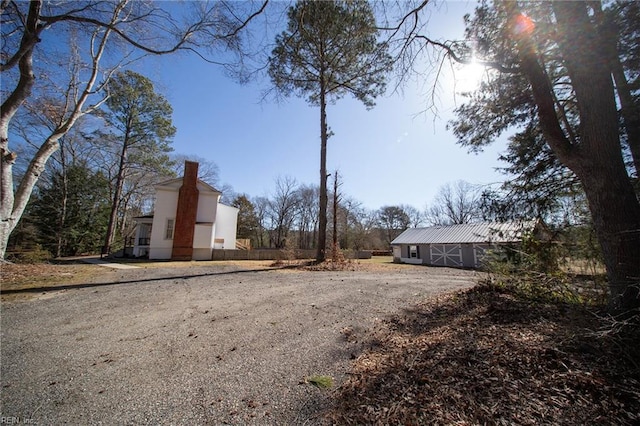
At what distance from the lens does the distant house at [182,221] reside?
15945mm

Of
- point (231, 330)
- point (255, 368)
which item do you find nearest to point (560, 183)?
Result: point (255, 368)

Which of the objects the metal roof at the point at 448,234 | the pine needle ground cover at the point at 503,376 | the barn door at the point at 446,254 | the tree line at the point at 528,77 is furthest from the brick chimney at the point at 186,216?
the barn door at the point at 446,254

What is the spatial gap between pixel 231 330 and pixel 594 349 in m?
4.14

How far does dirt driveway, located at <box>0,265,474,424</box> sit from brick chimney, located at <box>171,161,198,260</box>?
36.0 feet

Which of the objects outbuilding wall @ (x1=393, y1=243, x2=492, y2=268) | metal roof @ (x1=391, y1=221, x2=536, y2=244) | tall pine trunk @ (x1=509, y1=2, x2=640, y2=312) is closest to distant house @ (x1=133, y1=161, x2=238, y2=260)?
metal roof @ (x1=391, y1=221, x2=536, y2=244)

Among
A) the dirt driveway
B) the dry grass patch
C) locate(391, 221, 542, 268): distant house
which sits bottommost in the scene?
the dirt driveway

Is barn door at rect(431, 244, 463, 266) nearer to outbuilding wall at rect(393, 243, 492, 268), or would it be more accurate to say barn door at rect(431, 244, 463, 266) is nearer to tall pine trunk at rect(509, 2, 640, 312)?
outbuilding wall at rect(393, 243, 492, 268)

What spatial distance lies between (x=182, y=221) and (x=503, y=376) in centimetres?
1808

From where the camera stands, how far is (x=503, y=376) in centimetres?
203

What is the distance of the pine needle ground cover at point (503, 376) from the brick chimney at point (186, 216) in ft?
53.3

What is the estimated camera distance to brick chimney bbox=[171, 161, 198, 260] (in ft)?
52.3

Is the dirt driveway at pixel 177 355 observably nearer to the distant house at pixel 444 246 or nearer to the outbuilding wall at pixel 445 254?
the distant house at pixel 444 246

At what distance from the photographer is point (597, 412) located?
1.58 metres

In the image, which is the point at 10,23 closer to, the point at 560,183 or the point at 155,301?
the point at 155,301
